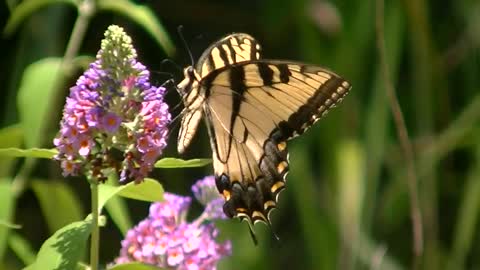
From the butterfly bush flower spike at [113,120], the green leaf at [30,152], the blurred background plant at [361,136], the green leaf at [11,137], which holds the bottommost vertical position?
the blurred background plant at [361,136]

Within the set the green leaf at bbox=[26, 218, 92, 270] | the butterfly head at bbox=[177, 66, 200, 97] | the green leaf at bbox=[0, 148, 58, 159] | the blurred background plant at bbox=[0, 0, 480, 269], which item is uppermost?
the green leaf at bbox=[0, 148, 58, 159]

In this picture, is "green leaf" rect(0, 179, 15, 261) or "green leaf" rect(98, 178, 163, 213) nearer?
"green leaf" rect(98, 178, 163, 213)

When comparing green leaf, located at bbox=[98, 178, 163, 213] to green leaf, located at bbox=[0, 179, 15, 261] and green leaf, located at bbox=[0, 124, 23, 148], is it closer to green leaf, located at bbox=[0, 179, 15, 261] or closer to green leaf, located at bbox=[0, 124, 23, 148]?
green leaf, located at bbox=[0, 179, 15, 261]

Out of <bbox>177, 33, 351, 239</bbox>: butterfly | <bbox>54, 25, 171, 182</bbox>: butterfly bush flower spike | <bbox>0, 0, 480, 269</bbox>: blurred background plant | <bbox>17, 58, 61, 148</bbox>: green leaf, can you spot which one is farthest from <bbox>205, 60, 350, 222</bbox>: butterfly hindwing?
<bbox>0, 0, 480, 269</bbox>: blurred background plant

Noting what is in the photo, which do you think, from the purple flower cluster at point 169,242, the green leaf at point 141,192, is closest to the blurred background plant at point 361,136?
the purple flower cluster at point 169,242

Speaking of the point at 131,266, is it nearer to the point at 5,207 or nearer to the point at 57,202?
the point at 5,207

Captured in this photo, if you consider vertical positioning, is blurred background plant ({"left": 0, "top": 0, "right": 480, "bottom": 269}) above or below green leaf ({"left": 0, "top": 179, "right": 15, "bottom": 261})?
below

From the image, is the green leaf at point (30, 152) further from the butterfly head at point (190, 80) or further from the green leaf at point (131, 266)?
the butterfly head at point (190, 80)
